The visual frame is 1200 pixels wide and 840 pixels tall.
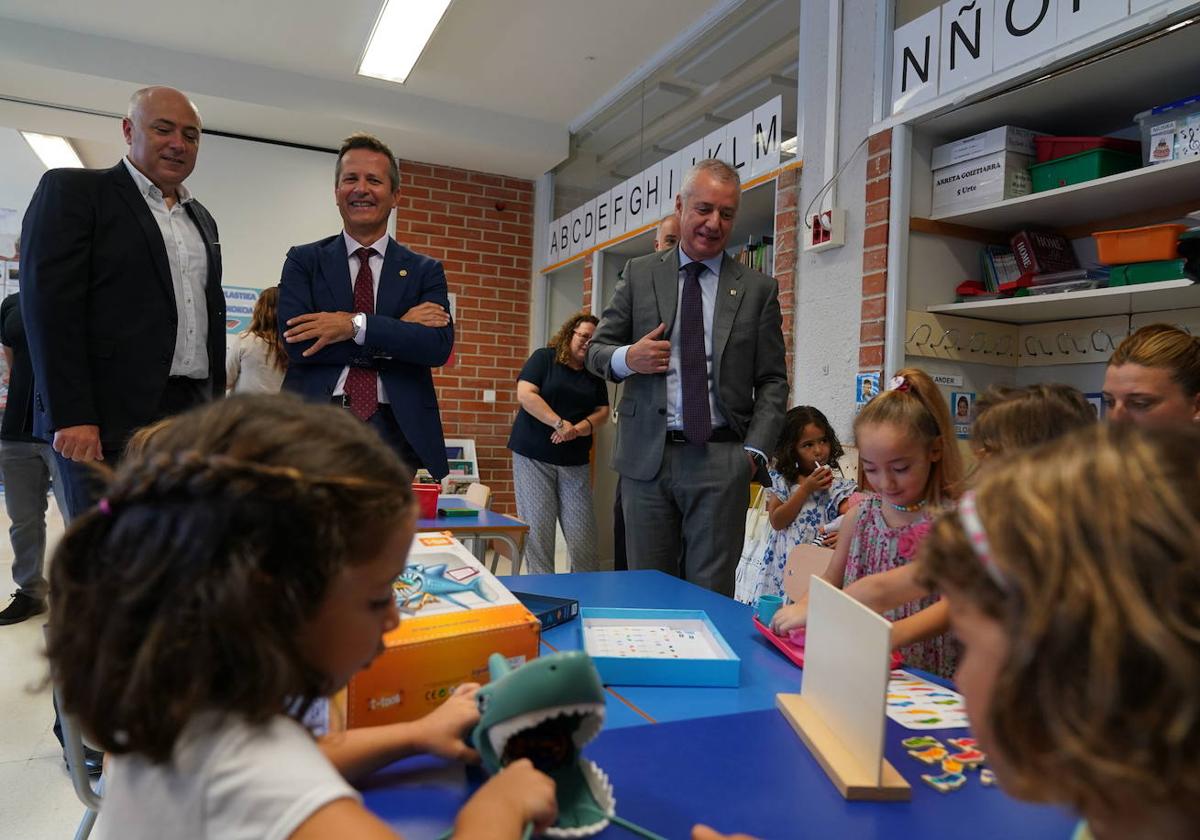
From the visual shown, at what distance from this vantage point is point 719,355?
2.25m

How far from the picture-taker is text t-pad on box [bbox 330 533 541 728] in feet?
2.93

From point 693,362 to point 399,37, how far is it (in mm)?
2949

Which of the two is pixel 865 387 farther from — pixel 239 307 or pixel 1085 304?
pixel 239 307

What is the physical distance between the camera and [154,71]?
14.3 feet

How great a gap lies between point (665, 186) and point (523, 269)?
190 cm

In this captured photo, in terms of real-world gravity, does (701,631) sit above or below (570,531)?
above

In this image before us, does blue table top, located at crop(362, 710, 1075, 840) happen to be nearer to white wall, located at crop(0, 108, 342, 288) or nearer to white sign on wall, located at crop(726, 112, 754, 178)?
white sign on wall, located at crop(726, 112, 754, 178)

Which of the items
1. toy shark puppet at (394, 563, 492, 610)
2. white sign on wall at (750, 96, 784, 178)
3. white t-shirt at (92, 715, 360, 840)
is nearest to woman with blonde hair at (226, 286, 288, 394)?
white sign on wall at (750, 96, 784, 178)

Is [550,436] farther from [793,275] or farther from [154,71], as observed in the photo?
[154,71]

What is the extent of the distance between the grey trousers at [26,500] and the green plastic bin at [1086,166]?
12.5 ft

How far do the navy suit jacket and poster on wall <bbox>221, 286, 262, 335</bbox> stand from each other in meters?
3.45

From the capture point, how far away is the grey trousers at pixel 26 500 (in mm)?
3219

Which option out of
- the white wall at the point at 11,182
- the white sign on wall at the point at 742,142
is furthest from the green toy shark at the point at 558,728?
the white wall at the point at 11,182

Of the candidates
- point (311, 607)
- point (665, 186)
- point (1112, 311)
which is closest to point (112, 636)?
point (311, 607)
